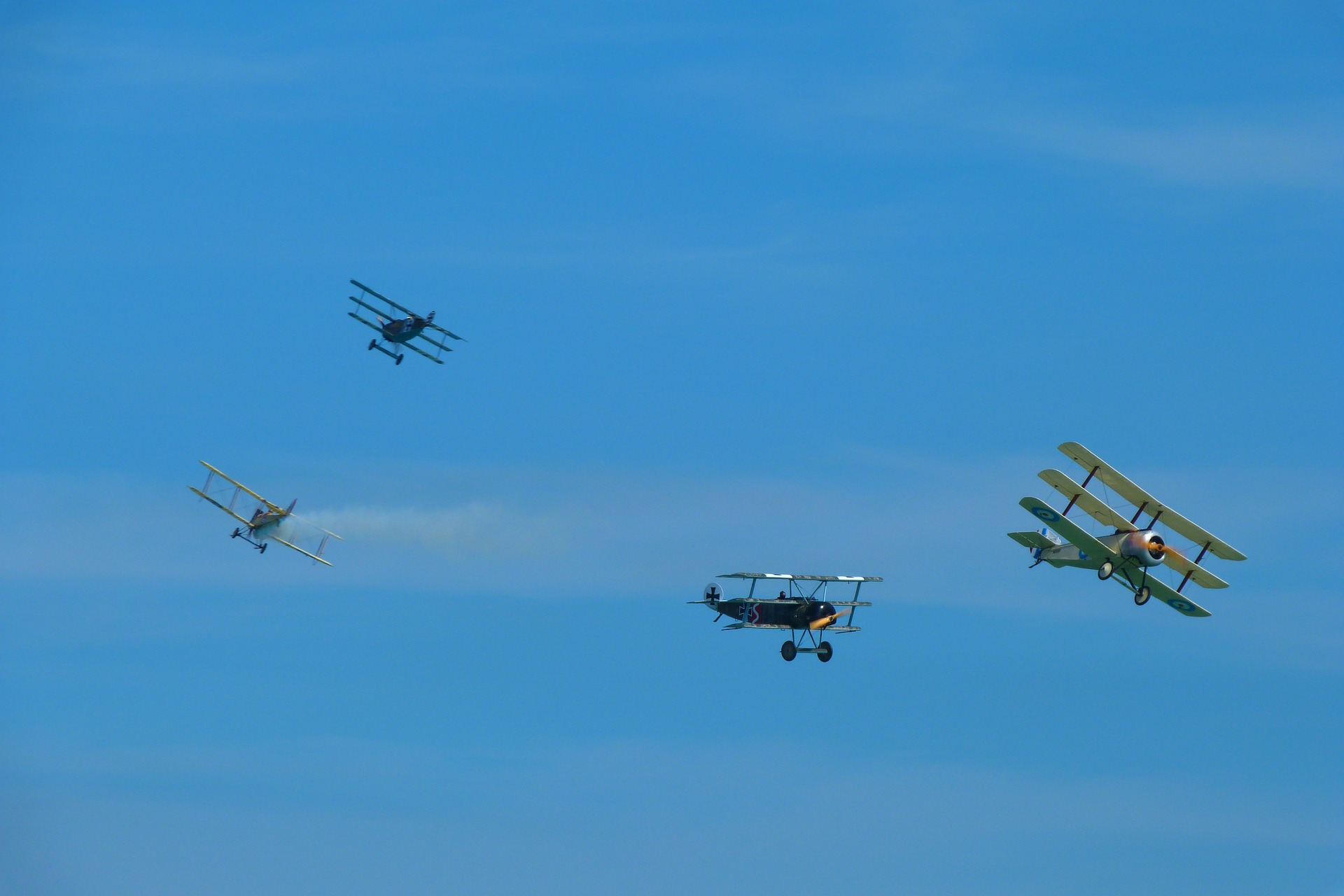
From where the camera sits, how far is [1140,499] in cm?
9438

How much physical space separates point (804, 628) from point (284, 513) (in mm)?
34978

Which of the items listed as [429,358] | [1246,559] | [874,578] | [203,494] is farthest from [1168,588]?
[203,494]

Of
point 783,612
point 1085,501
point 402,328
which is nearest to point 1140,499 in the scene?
point 1085,501

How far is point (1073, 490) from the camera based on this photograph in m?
93.3

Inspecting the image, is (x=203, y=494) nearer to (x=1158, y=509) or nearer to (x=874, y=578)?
(x=874, y=578)

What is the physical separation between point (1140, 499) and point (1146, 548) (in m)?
3.85

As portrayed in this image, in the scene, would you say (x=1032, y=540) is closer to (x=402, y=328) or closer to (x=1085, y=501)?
(x=1085, y=501)

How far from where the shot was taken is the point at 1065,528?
302 feet

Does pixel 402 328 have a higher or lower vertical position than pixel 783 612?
higher

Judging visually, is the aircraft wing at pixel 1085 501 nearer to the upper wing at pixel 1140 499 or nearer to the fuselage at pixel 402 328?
the upper wing at pixel 1140 499

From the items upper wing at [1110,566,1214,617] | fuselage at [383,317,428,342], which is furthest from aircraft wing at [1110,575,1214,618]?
fuselage at [383,317,428,342]

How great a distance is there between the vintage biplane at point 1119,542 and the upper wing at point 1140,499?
4 cm

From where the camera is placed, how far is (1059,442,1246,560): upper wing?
309 ft

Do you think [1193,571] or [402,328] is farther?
[402,328]
